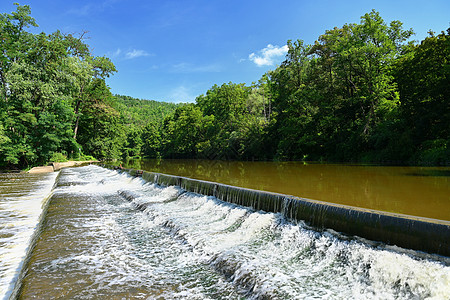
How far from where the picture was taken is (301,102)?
3203 cm

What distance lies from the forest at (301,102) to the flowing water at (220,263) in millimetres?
17809

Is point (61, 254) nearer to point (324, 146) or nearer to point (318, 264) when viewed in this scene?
point (318, 264)

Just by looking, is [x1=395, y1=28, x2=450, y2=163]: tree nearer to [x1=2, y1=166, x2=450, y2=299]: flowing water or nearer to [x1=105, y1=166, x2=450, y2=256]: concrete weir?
[x1=105, y1=166, x2=450, y2=256]: concrete weir

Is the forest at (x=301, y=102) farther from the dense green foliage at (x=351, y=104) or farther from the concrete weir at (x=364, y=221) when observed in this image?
the concrete weir at (x=364, y=221)

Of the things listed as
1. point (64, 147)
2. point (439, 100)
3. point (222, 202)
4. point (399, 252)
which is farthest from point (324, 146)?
point (64, 147)

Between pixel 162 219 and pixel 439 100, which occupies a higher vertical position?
pixel 439 100

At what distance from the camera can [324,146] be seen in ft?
97.9

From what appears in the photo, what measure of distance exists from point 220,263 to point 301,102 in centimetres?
3053

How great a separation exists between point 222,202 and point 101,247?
12.6 ft

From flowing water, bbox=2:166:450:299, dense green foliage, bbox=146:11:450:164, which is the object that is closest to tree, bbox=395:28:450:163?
dense green foliage, bbox=146:11:450:164

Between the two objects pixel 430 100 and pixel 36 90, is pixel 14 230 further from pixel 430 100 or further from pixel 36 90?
pixel 36 90

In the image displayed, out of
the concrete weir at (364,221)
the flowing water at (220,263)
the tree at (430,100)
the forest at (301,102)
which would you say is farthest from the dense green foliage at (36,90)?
the tree at (430,100)

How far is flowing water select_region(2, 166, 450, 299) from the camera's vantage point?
3232 millimetres

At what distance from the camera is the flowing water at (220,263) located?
3.23 metres
